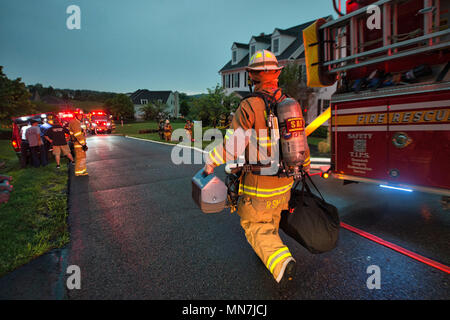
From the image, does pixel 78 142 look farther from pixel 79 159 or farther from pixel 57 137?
pixel 57 137

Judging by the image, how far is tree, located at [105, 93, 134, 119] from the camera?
209 feet

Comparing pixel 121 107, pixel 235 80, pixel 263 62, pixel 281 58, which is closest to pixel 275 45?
pixel 281 58

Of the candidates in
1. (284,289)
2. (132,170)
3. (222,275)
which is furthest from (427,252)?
(132,170)

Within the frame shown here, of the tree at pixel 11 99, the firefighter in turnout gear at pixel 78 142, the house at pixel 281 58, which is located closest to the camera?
the firefighter in turnout gear at pixel 78 142

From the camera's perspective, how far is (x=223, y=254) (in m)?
3.10

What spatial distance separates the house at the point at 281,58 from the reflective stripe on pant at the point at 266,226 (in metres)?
14.4

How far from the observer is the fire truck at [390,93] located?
10.6 ft

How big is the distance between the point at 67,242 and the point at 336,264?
3.42 meters

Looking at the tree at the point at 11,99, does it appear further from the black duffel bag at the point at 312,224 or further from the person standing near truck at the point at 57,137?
the black duffel bag at the point at 312,224

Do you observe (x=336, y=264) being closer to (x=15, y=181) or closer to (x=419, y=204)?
(x=419, y=204)

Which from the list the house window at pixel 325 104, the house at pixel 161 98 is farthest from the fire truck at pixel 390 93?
the house at pixel 161 98

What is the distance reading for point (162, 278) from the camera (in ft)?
8.69

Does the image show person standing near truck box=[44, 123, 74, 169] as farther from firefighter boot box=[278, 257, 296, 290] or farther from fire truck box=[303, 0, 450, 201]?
firefighter boot box=[278, 257, 296, 290]

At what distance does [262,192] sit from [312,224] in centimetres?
52
